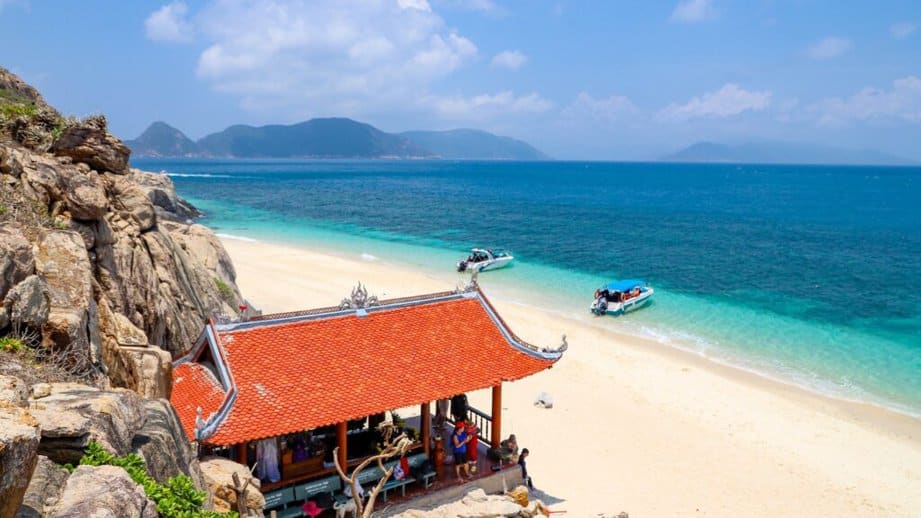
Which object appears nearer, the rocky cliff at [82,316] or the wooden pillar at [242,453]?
the rocky cliff at [82,316]

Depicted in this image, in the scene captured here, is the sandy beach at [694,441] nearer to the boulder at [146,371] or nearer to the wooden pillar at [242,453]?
the wooden pillar at [242,453]

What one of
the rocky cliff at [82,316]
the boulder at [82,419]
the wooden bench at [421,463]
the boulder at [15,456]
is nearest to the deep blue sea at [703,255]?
the wooden bench at [421,463]

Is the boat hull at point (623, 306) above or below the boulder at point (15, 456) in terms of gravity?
below

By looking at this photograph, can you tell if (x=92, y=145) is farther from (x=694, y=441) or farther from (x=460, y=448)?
(x=694, y=441)

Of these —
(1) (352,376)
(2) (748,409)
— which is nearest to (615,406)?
(2) (748,409)


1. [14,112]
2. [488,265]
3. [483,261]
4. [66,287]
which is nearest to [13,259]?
[66,287]

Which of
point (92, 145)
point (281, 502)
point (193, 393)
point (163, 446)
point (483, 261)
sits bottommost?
point (281, 502)

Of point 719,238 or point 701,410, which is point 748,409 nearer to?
point 701,410
